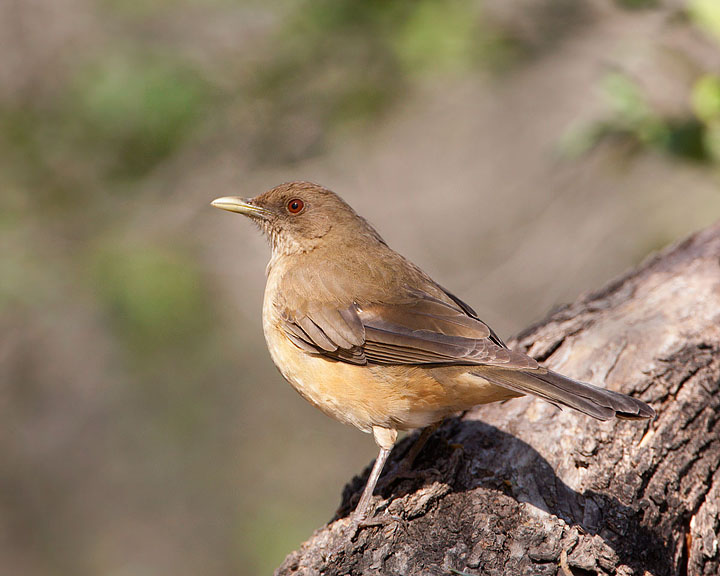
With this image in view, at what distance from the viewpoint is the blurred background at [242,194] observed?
21.6 feet

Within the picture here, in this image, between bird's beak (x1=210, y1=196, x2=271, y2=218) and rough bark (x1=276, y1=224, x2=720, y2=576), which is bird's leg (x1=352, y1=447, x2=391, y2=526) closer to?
rough bark (x1=276, y1=224, x2=720, y2=576)

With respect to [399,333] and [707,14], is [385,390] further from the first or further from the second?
[707,14]

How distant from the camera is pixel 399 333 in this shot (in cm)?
394

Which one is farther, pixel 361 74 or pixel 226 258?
pixel 226 258

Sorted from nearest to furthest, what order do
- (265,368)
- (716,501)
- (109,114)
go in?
(716,501)
(109,114)
(265,368)

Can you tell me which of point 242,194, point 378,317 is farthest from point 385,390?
point 242,194

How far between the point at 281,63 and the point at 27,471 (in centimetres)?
600

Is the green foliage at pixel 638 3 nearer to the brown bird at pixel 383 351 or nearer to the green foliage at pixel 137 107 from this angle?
the brown bird at pixel 383 351

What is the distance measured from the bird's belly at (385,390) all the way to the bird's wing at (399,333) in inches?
2.3

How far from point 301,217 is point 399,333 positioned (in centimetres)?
133

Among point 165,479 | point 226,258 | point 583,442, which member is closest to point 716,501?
point 583,442

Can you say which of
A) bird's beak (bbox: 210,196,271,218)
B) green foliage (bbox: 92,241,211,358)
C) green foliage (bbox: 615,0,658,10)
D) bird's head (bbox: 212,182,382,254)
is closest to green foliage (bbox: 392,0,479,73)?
green foliage (bbox: 615,0,658,10)

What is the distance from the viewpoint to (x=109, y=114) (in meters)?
6.51

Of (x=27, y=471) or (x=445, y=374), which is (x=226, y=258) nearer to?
(x=27, y=471)
